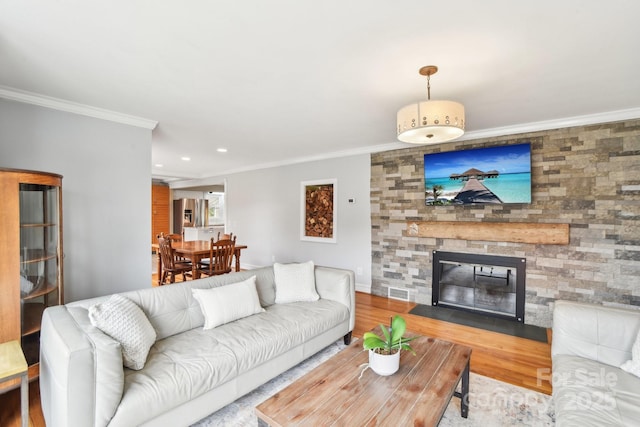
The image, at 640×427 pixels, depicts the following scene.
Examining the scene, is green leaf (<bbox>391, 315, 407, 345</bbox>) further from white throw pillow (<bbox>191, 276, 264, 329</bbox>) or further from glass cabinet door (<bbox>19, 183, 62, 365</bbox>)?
glass cabinet door (<bbox>19, 183, 62, 365</bbox>)

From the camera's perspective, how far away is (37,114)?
2789mm

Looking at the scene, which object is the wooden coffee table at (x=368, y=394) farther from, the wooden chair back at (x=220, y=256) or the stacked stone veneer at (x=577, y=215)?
the wooden chair back at (x=220, y=256)

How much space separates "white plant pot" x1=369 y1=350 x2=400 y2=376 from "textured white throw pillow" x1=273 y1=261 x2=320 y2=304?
52.2 inches

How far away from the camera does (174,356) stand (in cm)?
184

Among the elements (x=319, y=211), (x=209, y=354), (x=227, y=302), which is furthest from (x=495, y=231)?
(x=209, y=354)

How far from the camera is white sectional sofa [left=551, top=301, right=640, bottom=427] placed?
4.48ft

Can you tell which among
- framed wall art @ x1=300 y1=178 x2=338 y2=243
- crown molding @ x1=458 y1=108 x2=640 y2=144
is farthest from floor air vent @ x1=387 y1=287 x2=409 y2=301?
crown molding @ x1=458 y1=108 x2=640 y2=144

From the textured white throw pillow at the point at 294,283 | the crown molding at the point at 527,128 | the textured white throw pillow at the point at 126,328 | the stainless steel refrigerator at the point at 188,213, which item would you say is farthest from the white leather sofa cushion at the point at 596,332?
the stainless steel refrigerator at the point at 188,213

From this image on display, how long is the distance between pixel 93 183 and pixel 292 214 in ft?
11.2

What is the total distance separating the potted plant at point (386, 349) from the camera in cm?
166

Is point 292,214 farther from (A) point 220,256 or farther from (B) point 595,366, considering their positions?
(B) point 595,366

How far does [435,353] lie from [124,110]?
3.65 m

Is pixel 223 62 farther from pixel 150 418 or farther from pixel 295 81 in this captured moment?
pixel 150 418

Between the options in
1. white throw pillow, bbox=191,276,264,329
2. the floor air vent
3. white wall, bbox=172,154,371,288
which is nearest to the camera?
white throw pillow, bbox=191,276,264,329
